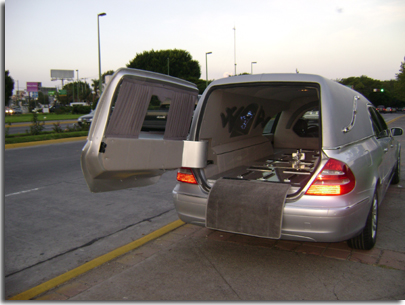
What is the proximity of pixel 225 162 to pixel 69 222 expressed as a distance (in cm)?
231

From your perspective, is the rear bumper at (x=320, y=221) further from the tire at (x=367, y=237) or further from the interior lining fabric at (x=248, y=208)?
the tire at (x=367, y=237)

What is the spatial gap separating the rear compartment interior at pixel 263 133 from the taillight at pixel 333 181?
0.30 metres

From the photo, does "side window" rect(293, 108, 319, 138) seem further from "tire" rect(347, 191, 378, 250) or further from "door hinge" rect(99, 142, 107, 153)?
"door hinge" rect(99, 142, 107, 153)

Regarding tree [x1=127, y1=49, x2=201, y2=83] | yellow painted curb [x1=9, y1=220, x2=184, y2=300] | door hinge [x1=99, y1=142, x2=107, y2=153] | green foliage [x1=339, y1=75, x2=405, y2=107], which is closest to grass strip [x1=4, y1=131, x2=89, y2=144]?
yellow painted curb [x1=9, y1=220, x2=184, y2=300]

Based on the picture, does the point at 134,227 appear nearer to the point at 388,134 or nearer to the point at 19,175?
the point at 388,134

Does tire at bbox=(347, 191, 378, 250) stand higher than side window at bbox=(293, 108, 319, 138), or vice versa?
side window at bbox=(293, 108, 319, 138)

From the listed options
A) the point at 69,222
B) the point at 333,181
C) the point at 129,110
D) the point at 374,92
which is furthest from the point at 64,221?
the point at 374,92

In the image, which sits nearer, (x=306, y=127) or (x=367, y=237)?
(x=367, y=237)

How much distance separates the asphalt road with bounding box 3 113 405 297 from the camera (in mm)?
3965

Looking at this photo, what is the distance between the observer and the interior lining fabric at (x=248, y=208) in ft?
11.6

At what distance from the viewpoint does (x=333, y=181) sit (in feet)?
11.5

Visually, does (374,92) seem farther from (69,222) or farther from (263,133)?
(69,222)

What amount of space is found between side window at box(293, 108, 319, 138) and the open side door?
4062mm

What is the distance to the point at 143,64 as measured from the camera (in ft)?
228
